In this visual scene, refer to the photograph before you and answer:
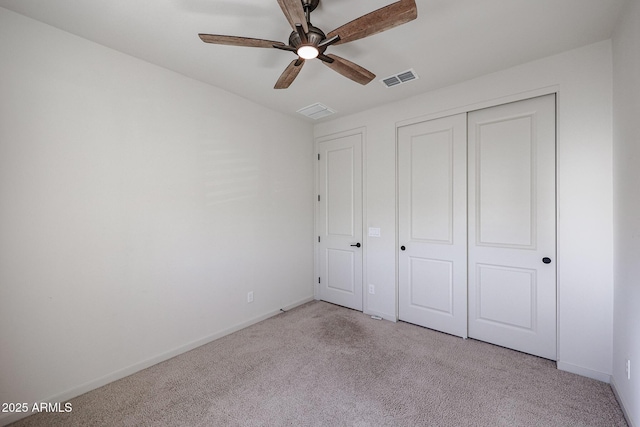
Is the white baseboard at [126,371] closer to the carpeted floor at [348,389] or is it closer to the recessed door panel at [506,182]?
the carpeted floor at [348,389]

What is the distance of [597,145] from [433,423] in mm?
2438

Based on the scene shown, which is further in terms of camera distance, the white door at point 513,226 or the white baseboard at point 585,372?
the white door at point 513,226

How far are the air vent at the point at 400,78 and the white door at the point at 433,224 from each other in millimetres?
590

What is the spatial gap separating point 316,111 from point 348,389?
312 centimetres

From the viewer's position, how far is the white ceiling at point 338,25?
5.82ft

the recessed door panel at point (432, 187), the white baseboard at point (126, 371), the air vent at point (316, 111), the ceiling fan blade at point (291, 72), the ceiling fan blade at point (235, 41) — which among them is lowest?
the white baseboard at point (126, 371)

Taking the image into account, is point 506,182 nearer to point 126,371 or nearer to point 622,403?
point 622,403

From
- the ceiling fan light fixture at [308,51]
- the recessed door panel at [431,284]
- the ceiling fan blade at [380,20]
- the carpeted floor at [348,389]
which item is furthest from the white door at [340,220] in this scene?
the ceiling fan blade at [380,20]

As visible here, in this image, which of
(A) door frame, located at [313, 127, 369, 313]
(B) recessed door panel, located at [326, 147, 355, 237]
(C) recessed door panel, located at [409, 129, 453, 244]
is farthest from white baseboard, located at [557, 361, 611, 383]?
(B) recessed door panel, located at [326, 147, 355, 237]

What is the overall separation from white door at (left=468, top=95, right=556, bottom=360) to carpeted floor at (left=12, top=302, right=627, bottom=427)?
0.25 m

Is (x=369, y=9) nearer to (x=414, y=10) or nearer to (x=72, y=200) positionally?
(x=414, y=10)

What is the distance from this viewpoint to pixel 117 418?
5.93ft

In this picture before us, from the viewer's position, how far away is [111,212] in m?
2.21

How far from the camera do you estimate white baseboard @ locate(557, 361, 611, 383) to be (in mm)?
2127
